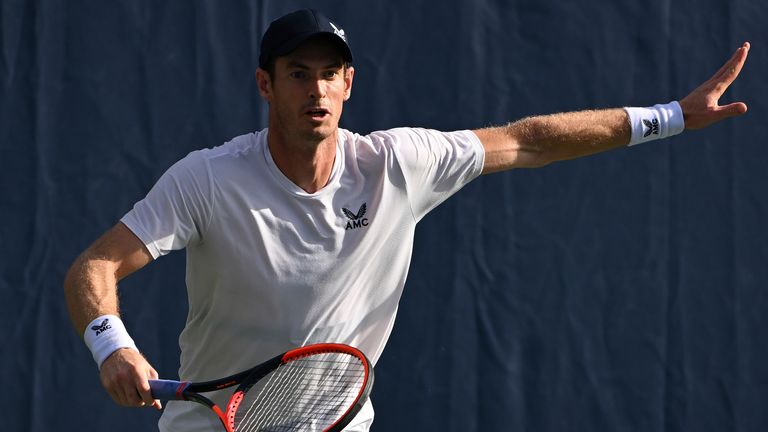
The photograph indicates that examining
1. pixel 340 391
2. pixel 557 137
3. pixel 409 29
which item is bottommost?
pixel 340 391

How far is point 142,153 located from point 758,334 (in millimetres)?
2463

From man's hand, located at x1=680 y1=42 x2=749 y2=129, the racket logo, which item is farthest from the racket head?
man's hand, located at x1=680 y1=42 x2=749 y2=129

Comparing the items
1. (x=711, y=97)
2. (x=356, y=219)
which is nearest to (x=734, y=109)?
(x=711, y=97)

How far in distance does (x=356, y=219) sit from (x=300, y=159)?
0.24m

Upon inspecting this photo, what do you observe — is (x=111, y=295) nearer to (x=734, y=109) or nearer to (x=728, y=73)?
(x=734, y=109)

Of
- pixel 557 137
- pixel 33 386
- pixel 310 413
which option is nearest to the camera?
pixel 310 413

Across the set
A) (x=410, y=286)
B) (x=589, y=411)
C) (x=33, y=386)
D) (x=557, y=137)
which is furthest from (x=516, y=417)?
(x=33, y=386)

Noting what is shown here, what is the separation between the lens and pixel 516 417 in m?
5.21

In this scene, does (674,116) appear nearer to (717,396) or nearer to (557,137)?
(557,137)

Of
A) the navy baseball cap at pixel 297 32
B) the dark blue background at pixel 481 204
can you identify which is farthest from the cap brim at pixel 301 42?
the dark blue background at pixel 481 204

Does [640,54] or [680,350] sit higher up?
[640,54]

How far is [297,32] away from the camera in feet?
12.4

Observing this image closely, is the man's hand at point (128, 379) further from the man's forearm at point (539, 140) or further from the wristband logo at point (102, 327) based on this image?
the man's forearm at point (539, 140)

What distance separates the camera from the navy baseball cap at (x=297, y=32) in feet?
12.4
